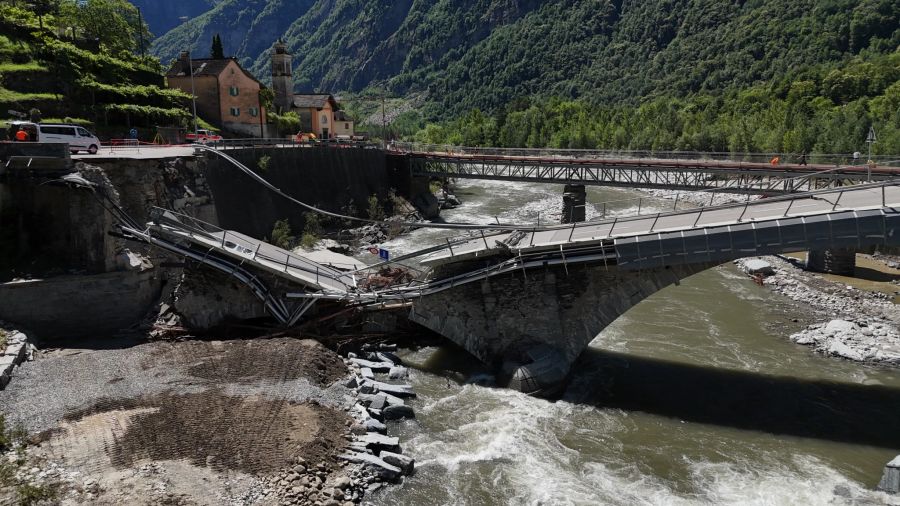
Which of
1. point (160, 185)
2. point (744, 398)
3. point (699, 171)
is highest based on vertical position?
point (160, 185)

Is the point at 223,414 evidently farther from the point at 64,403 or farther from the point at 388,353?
the point at 388,353

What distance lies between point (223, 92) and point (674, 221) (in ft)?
149

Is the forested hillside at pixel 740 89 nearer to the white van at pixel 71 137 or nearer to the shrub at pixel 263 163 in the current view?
the shrub at pixel 263 163

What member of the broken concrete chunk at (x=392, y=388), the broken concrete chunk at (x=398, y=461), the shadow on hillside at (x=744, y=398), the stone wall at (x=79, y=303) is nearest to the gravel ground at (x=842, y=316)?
the shadow on hillside at (x=744, y=398)

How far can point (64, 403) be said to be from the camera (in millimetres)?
17672

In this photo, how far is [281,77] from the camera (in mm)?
70750

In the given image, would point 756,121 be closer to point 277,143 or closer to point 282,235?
point 277,143

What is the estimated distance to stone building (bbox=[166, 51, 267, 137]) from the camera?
2196 inches

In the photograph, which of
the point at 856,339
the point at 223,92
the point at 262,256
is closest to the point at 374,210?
the point at 223,92

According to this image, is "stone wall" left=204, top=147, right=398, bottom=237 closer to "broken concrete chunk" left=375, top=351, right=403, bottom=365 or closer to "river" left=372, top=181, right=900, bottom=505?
"broken concrete chunk" left=375, top=351, right=403, bottom=365

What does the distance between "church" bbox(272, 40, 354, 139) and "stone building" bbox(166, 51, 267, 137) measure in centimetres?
923

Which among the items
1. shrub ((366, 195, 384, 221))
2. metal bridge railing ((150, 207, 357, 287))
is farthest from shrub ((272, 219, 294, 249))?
shrub ((366, 195, 384, 221))

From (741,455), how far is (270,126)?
5396 centimetres

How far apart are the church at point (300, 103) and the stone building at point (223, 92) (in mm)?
9228
